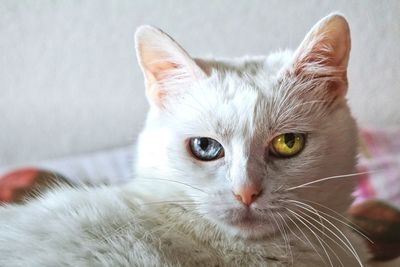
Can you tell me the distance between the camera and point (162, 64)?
1068 mm

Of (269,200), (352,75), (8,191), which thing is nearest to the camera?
(269,200)

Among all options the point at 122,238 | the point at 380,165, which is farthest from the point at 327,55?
the point at 380,165

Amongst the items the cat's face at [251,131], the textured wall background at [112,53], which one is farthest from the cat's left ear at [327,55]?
the textured wall background at [112,53]

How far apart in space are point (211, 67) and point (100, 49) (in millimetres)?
1254

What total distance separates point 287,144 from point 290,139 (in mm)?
12

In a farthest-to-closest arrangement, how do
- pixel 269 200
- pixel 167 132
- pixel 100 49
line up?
pixel 100 49 → pixel 167 132 → pixel 269 200

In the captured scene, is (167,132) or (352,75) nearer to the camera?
(167,132)

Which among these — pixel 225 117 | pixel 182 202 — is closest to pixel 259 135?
pixel 225 117

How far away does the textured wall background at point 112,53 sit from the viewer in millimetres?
2012

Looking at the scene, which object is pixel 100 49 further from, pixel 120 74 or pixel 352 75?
pixel 352 75

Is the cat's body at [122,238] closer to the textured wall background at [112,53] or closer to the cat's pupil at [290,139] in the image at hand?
the cat's pupil at [290,139]

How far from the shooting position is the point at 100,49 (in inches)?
86.4

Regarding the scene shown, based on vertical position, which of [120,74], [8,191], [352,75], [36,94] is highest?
[352,75]

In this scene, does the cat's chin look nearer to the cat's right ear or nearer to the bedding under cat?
the bedding under cat
